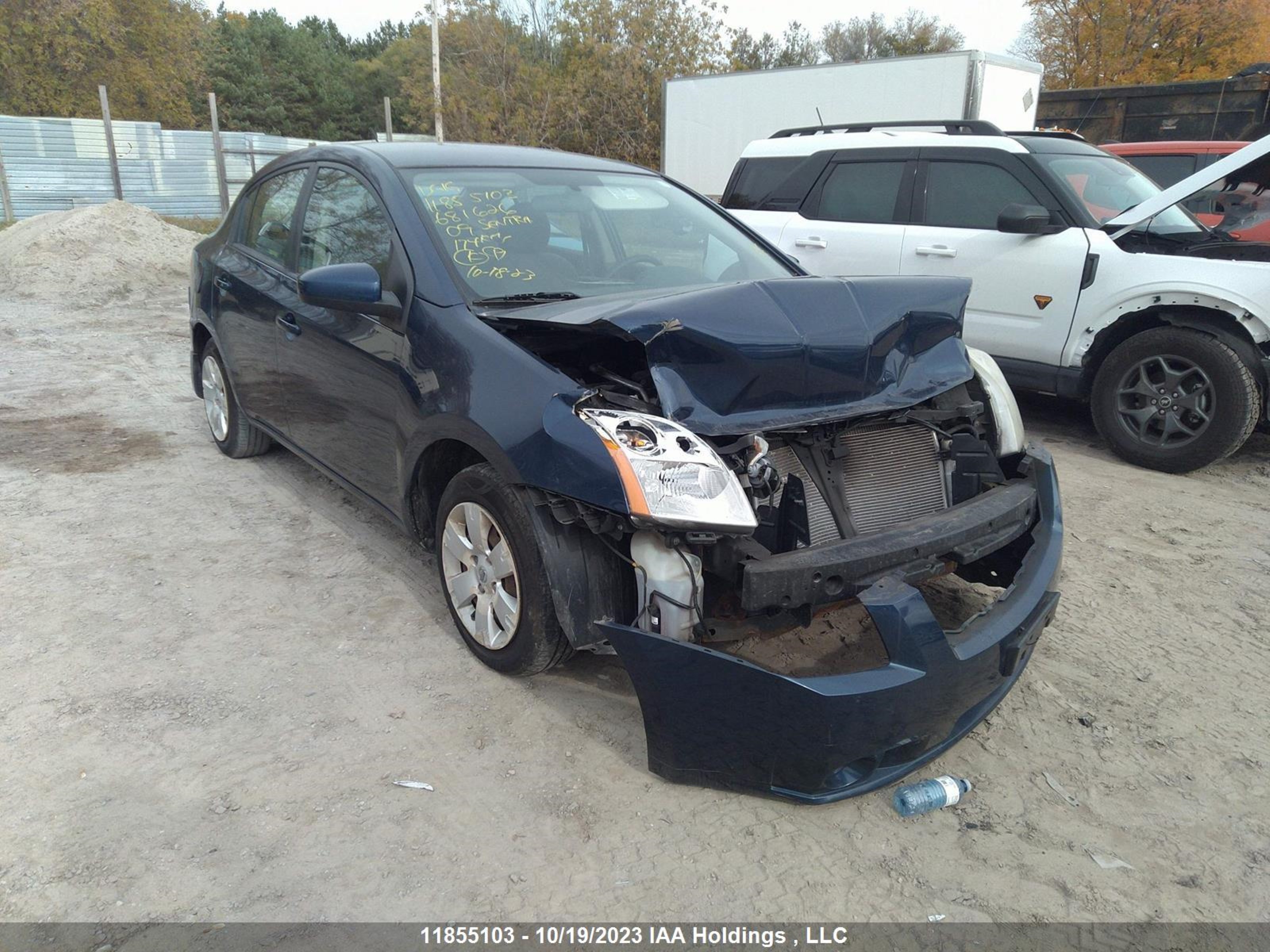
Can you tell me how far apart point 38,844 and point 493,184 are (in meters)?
2.75

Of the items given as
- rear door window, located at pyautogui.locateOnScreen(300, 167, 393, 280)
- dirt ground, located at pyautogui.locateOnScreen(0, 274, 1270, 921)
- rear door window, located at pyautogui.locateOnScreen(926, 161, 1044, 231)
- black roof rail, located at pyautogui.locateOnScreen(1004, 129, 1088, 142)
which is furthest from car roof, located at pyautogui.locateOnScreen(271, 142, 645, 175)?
black roof rail, located at pyautogui.locateOnScreen(1004, 129, 1088, 142)

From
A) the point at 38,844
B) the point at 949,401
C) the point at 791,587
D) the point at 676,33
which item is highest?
the point at 676,33

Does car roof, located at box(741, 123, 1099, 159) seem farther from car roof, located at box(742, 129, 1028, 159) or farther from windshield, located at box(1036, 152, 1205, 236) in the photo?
windshield, located at box(1036, 152, 1205, 236)

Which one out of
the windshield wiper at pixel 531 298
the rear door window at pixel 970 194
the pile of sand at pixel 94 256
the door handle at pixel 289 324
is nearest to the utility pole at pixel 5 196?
the pile of sand at pixel 94 256

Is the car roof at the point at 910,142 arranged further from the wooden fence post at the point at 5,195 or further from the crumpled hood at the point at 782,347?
the wooden fence post at the point at 5,195

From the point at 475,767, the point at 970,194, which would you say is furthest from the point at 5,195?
the point at 475,767

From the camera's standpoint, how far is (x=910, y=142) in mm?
6555

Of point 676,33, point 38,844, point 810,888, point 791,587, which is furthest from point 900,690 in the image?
point 676,33

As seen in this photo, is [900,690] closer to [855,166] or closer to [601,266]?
[601,266]

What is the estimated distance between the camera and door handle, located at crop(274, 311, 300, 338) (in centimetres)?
401

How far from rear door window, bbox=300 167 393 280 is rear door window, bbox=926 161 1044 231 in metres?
4.22

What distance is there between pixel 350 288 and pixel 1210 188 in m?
5.36

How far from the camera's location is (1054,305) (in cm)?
568

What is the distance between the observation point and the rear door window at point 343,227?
348 centimetres
